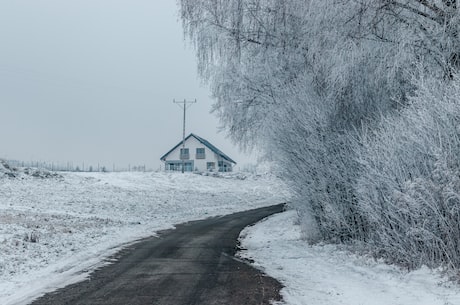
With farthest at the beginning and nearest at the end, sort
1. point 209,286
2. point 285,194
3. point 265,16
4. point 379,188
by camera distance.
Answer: point 285,194 → point 265,16 → point 379,188 → point 209,286

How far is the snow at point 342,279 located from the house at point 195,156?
53.5 metres

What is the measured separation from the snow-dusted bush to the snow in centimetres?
42

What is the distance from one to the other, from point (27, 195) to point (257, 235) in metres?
14.4

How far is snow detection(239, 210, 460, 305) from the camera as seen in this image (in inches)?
262

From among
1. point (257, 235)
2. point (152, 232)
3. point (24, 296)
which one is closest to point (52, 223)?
point (152, 232)

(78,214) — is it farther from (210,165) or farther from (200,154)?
(200,154)

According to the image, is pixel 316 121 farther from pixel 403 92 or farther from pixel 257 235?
pixel 257 235

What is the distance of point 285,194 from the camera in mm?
14969

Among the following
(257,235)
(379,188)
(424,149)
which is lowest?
(257,235)

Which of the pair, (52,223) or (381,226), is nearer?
(381,226)

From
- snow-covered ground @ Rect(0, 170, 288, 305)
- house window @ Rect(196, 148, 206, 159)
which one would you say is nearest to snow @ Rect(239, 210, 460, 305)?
snow-covered ground @ Rect(0, 170, 288, 305)

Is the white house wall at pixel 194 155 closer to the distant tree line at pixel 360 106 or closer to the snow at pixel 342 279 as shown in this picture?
the distant tree line at pixel 360 106

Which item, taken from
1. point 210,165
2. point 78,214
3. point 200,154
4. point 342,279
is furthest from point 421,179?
point 200,154

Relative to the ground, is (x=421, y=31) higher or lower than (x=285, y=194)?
higher
